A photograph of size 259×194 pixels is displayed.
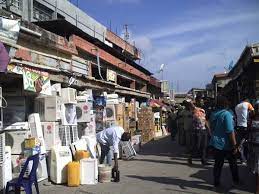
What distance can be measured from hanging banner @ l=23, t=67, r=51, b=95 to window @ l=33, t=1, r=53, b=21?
17.5m

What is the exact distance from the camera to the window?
28156 millimetres

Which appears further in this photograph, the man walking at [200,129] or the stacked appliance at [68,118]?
the man walking at [200,129]

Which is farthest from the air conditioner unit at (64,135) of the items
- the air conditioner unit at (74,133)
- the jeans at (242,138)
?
the jeans at (242,138)

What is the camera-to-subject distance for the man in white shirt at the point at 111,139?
35.7ft

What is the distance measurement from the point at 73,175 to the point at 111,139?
1.57 meters

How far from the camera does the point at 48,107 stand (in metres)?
11.4

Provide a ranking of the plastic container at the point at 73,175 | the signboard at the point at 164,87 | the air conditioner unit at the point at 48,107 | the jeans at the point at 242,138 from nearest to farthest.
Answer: the plastic container at the point at 73,175, the air conditioner unit at the point at 48,107, the jeans at the point at 242,138, the signboard at the point at 164,87

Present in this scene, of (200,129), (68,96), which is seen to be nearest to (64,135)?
(68,96)

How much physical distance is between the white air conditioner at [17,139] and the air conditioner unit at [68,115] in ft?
Result: 4.82

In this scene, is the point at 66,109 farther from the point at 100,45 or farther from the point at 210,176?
the point at 100,45

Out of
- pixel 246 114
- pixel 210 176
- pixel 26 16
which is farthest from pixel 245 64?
pixel 26 16

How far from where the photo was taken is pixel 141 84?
35.2 m

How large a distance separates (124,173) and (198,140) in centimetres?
284

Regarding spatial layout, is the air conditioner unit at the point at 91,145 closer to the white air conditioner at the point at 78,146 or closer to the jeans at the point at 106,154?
the white air conditioner at the point at 78,146
